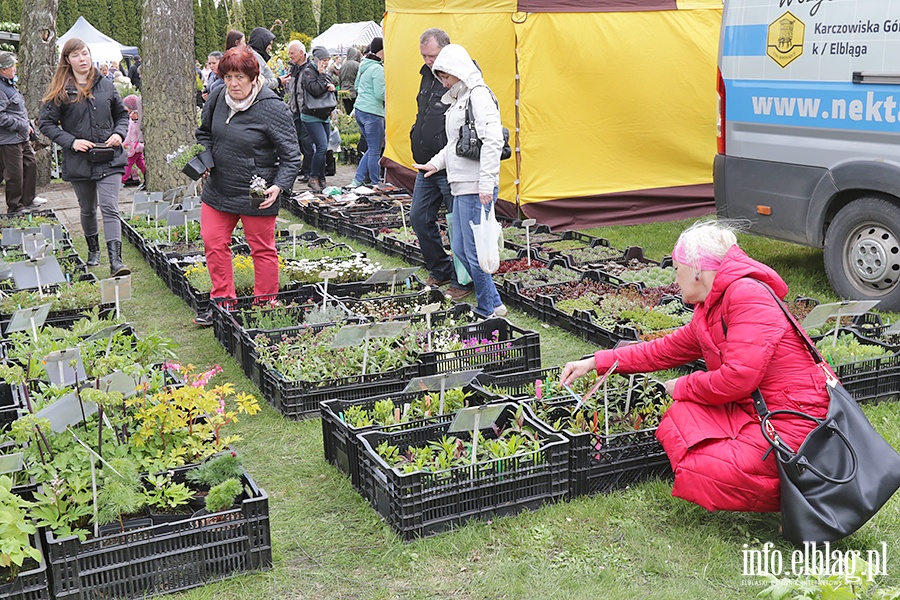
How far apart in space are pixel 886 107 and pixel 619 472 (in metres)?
3.56

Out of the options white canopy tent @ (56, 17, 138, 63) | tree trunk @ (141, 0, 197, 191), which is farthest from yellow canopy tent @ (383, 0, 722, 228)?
white canopy tent @ (56, 17, 138, 63)

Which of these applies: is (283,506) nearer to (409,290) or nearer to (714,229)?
(714,229)

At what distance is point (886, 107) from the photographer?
20.7 ft

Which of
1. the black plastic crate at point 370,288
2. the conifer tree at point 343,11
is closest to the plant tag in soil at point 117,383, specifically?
the black plastic crate at point 370,288

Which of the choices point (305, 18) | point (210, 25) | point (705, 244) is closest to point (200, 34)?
point (210, 25)

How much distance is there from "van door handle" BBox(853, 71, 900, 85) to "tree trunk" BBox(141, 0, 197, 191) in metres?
7.45

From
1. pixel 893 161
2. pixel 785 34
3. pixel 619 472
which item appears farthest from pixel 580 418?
pixel 785 34

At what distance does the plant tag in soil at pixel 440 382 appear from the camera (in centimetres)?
432

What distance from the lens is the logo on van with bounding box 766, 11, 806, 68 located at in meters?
6.88

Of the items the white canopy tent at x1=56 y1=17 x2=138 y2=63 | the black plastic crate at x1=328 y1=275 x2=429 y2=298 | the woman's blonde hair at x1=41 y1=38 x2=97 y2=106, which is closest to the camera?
the black plastic crate at x1=328 y1=275 x2=429 y2=298

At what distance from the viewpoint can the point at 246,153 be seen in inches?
248

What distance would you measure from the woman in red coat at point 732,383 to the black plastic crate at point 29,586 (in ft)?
7.95

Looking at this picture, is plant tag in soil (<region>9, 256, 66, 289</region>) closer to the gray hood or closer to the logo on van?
the gray hood

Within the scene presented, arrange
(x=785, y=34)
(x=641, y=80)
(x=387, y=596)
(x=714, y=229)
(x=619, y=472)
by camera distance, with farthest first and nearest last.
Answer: (x=641, y=80)
(x=785, y=34)
(x=619, y=472)
(x=714, y=229)
(x=387, y=596)
